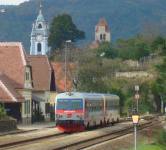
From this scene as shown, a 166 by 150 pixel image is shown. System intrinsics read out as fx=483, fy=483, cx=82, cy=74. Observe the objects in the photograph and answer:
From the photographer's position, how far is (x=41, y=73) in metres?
53.9

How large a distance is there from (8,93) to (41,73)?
1370 centimetres

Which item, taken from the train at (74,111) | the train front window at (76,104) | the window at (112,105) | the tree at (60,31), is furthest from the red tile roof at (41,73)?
the tree at (60,31)

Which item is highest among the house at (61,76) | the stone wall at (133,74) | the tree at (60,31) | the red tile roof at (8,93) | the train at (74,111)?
the tree at (60,31)

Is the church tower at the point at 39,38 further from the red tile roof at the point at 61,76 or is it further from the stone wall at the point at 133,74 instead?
the red tile roof at the point at 61,76

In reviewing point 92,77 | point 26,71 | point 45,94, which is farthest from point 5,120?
point 92,77

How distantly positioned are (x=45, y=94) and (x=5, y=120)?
18.7m

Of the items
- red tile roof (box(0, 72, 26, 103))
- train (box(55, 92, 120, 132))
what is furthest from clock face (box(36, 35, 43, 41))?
train (box(55, 92, 120, 132))

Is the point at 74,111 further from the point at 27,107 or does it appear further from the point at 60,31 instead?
the point at 60,31

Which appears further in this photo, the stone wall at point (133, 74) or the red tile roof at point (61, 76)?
the stone wall at point (133, 74)

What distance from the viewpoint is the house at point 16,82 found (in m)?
40.8

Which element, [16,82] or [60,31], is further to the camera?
[60,31]

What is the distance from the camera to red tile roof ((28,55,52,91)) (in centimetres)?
5238

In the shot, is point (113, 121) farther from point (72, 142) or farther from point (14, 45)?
point (72, 142)

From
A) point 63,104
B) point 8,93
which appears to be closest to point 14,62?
point 8,93
